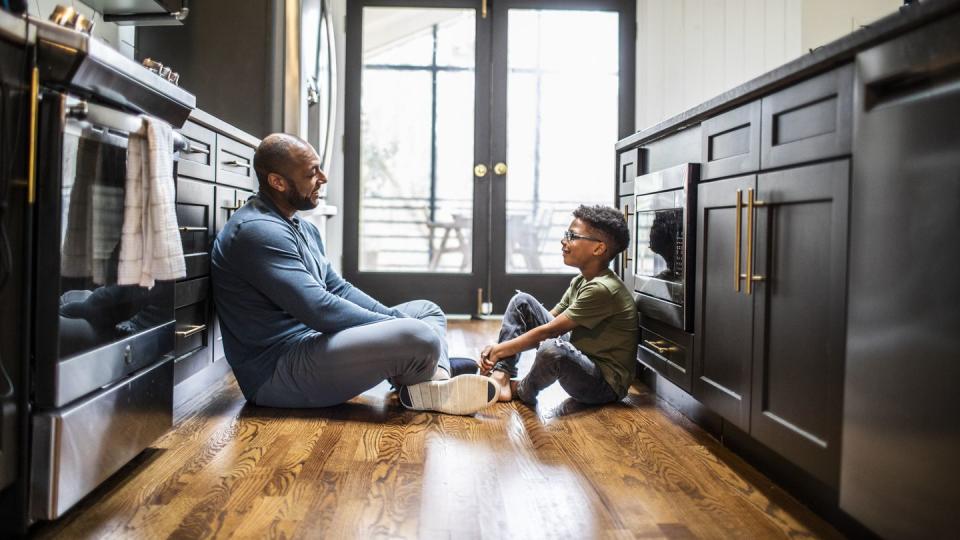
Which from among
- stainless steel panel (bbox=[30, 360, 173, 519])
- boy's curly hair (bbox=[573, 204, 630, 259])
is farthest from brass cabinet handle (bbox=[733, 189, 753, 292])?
Answer: stainless steel panel (bbox=[30, 360, 173, 519])

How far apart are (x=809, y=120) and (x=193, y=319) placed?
1.76 metres

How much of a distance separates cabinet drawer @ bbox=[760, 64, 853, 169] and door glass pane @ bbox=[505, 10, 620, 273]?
3.40 meters

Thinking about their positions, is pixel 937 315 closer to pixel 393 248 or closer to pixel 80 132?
pixel 80 132

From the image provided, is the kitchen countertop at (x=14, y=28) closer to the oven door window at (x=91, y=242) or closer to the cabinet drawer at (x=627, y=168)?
the oven door window at (x=91, y=242)

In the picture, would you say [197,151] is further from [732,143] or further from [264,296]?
[732,143]

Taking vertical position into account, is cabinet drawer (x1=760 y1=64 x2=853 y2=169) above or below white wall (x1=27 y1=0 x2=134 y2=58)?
below

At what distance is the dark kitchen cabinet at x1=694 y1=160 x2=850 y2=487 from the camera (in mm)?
1384

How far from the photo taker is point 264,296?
7.46 feet

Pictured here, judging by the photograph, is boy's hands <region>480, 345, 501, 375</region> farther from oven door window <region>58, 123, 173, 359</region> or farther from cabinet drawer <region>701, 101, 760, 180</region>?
oven door window <region>58, 123, 173, 359</region>

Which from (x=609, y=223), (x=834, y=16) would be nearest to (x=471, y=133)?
(x=834, y=16)

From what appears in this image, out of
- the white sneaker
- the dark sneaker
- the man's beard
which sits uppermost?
the man's beard

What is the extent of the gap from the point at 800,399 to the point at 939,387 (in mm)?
442

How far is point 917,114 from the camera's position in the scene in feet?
3.69

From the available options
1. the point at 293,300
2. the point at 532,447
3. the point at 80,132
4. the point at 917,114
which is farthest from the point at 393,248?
the point at 917,114
